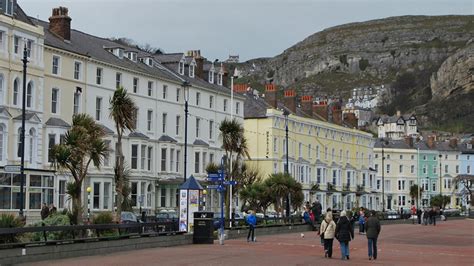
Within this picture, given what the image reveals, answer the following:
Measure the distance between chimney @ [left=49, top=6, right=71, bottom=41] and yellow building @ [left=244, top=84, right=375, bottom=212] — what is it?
31.6m

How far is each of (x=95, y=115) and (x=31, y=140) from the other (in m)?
9.01

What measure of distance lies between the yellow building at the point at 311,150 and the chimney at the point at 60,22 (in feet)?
104

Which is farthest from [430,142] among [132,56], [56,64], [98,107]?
[56,64]

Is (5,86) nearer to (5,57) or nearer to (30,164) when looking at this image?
(5,57)

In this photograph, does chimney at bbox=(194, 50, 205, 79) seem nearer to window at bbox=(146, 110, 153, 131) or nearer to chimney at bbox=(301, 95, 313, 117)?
window at bbox=(146, 110, 153, 131)

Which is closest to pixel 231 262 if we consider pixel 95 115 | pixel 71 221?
pixel 71 221

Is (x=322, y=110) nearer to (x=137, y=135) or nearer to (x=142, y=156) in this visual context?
(x=142, y=156)

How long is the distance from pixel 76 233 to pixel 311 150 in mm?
72322

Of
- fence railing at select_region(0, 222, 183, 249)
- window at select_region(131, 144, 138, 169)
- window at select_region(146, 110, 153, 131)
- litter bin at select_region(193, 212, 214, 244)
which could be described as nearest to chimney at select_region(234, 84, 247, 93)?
window at select_region(146, 110, 153, 131)

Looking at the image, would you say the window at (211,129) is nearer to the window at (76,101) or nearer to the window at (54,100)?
the window at (76,101)

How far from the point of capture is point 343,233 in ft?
93.2

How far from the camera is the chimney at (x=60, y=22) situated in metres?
62.8

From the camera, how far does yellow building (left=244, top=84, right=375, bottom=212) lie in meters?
89.9

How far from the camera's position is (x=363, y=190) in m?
114
